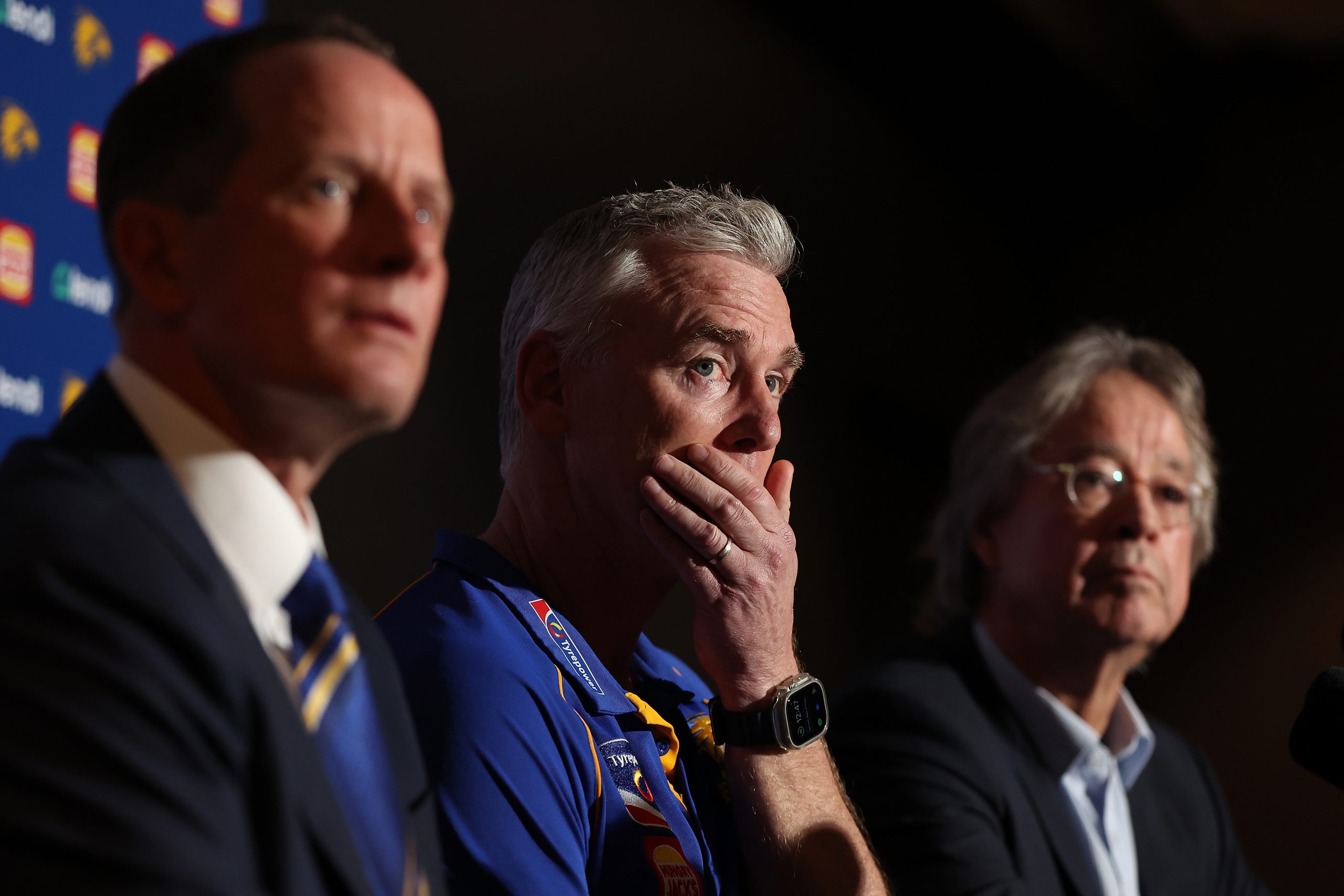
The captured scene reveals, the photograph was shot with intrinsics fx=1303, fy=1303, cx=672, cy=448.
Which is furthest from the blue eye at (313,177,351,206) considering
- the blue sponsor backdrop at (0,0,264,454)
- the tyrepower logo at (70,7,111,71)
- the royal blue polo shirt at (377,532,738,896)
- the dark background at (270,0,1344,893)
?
the dark background at (270,0,1344,893)

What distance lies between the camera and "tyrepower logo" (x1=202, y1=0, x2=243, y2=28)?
6.81 ft

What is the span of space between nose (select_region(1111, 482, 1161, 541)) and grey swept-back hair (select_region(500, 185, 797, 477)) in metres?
1.05

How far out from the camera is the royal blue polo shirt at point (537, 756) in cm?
118

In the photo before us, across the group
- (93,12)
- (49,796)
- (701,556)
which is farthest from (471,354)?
(49,796)

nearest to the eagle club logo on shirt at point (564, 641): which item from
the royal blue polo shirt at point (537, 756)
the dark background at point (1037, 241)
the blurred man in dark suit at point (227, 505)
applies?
the royal blue polo shirt at point (537, 756)

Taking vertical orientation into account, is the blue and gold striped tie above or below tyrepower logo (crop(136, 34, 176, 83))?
below

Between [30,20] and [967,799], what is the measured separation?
70.3 inches

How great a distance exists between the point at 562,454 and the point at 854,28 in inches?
108

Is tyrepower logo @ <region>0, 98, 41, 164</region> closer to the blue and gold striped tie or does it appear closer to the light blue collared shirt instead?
the blue and gold striped tie

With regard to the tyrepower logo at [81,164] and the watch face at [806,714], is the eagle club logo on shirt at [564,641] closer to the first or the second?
the watch face at [806,714]

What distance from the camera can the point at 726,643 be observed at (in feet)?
4.79

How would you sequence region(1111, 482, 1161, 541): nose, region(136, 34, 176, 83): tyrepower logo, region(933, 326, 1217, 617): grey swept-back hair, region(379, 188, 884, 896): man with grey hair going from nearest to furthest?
region(379, 188, 884, 896): man with grey hair → region(136, 34, 176, 83): tyrepower logo → region(1111, 482, 1161, 541): nose → region(933, 326, 1217, 617): grey swept-back hair

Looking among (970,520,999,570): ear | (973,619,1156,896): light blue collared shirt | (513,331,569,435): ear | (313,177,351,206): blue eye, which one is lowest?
(973,619,1156,896): light blue collared shirt

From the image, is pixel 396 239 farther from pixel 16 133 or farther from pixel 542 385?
pixel 16 133
